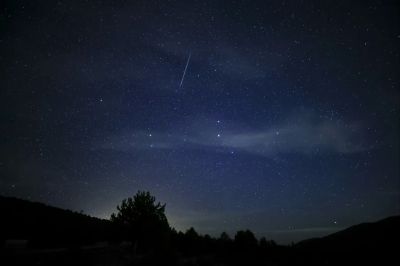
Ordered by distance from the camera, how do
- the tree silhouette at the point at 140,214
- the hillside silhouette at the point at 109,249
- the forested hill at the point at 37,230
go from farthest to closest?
the tree silhouette at the point at 140,214, the forested hill at the point at 37,230, the hillside silhouette at the point at 109,249

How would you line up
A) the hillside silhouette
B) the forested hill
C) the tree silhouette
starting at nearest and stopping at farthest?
the hillside silhouette
the forested hill
the tree silhouette

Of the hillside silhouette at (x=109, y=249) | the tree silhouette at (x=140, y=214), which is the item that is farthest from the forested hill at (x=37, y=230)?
the tree silhouette at (x=140, y=214)

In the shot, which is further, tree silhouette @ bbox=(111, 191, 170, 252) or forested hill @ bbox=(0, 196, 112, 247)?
tree silhouette @ bbox=(111, 191, 170, 252)

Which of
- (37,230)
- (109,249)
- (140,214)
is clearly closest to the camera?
(109,249)

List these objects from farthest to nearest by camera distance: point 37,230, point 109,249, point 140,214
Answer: point 140,214, point 37,230, point 109,249

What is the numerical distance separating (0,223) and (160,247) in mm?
14869

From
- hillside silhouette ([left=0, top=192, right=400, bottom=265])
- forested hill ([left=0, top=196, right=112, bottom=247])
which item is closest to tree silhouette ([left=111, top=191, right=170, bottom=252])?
hillside silhouette ([left=0, top=192, right=400, bottom=265])

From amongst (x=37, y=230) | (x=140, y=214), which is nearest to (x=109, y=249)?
(x=37, y=230)

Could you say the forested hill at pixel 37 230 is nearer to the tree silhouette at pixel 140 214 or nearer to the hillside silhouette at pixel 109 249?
the hillside silhouette at pixel 109 249

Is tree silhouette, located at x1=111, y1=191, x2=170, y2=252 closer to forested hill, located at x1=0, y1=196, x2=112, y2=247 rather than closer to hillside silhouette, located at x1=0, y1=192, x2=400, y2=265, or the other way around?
hillside silhouette, located at x1=0, y1=192, x2=400, y2=265

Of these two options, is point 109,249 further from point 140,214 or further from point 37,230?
point 140,214

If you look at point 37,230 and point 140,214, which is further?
point 140,214

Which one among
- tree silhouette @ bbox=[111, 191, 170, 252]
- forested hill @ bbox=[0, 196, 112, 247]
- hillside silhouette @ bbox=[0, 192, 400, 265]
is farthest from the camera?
tree silhouette @ bbox=[111, 191, 170, 252]

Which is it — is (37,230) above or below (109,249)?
above
